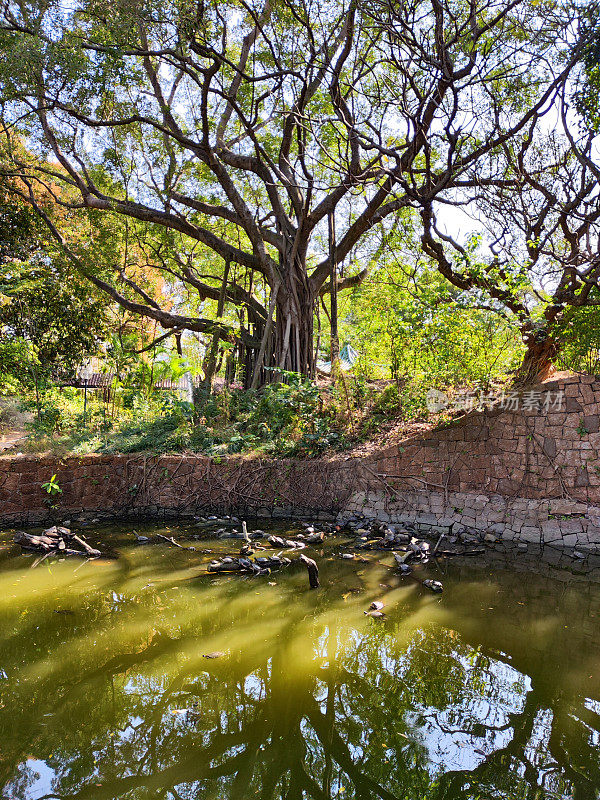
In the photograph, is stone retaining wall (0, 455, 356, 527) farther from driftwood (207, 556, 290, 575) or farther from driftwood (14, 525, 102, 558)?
driftwood (207, 556, 290, 575)

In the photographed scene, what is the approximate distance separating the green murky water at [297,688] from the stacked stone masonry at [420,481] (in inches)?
65.5

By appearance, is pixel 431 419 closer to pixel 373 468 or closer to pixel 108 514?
pixel 373 468

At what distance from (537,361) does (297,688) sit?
242 inches

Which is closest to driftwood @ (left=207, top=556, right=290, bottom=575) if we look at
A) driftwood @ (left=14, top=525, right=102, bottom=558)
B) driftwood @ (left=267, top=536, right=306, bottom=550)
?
driftwood @ (left=267, top=536, right=306, bottom=550)

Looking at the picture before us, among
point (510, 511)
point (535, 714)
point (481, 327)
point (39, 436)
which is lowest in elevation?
point (535, 714)

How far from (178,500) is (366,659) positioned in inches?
212

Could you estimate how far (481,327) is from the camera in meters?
6.98

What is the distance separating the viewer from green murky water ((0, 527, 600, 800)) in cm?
239

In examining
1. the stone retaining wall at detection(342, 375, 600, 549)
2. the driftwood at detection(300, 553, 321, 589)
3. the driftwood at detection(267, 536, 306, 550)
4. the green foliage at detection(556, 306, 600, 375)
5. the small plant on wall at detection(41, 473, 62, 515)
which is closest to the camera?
the driftwood at detection(300, 553, 321, 589)

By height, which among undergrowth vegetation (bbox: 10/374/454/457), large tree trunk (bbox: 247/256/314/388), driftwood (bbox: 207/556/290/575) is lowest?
driftwood (bbox: 207/556/290/575)

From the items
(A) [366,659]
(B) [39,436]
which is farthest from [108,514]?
(A) [366,659]

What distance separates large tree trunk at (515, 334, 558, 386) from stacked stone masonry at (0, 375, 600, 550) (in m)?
0.55

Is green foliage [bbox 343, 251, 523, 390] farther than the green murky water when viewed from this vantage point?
Yes

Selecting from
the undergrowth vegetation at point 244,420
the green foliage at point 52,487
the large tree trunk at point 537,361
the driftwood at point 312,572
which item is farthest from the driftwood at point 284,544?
the large tree trunk at point 537,361
